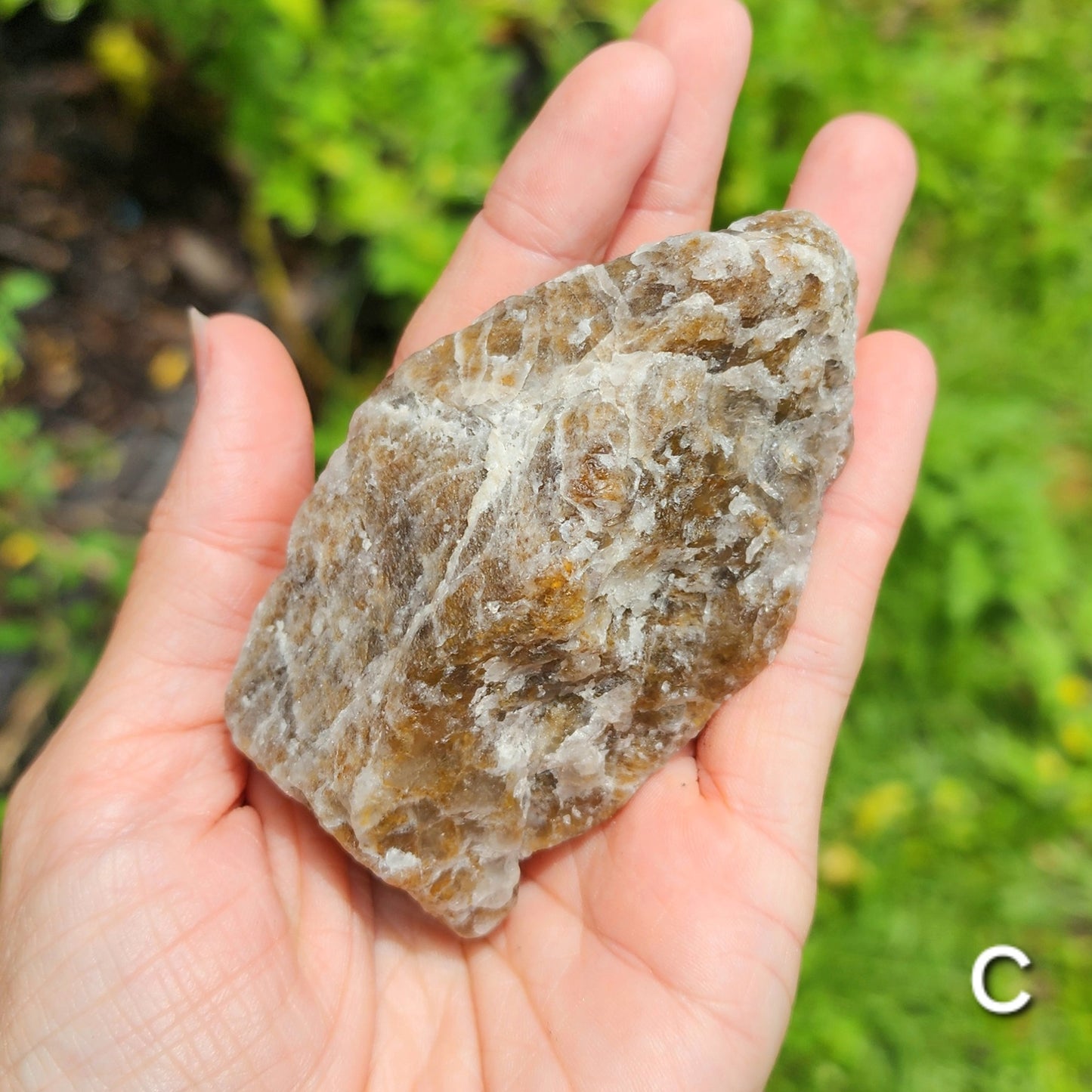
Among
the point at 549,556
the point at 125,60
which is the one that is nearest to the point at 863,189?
the point at 549,556

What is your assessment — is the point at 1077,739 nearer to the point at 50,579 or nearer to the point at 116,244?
the point at 50,579

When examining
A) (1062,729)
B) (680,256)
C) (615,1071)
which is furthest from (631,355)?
(1062,729)

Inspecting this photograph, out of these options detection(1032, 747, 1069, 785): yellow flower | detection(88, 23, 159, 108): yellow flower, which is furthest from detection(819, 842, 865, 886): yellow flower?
detection(88, 23, 159, 108): yellow flower

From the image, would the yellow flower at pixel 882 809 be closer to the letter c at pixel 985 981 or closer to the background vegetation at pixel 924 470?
the background vegetation at pixel 924 470

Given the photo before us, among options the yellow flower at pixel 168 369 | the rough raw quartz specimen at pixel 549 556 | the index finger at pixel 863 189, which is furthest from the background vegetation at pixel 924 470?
the rough raw quartz specimen at pixel 549 556

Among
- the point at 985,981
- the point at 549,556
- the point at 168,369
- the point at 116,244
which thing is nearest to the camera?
the point at 549,556

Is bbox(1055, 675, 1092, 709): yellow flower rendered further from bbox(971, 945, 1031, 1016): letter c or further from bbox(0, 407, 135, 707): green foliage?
bbox(0, 407, 135, 707): green foliage
